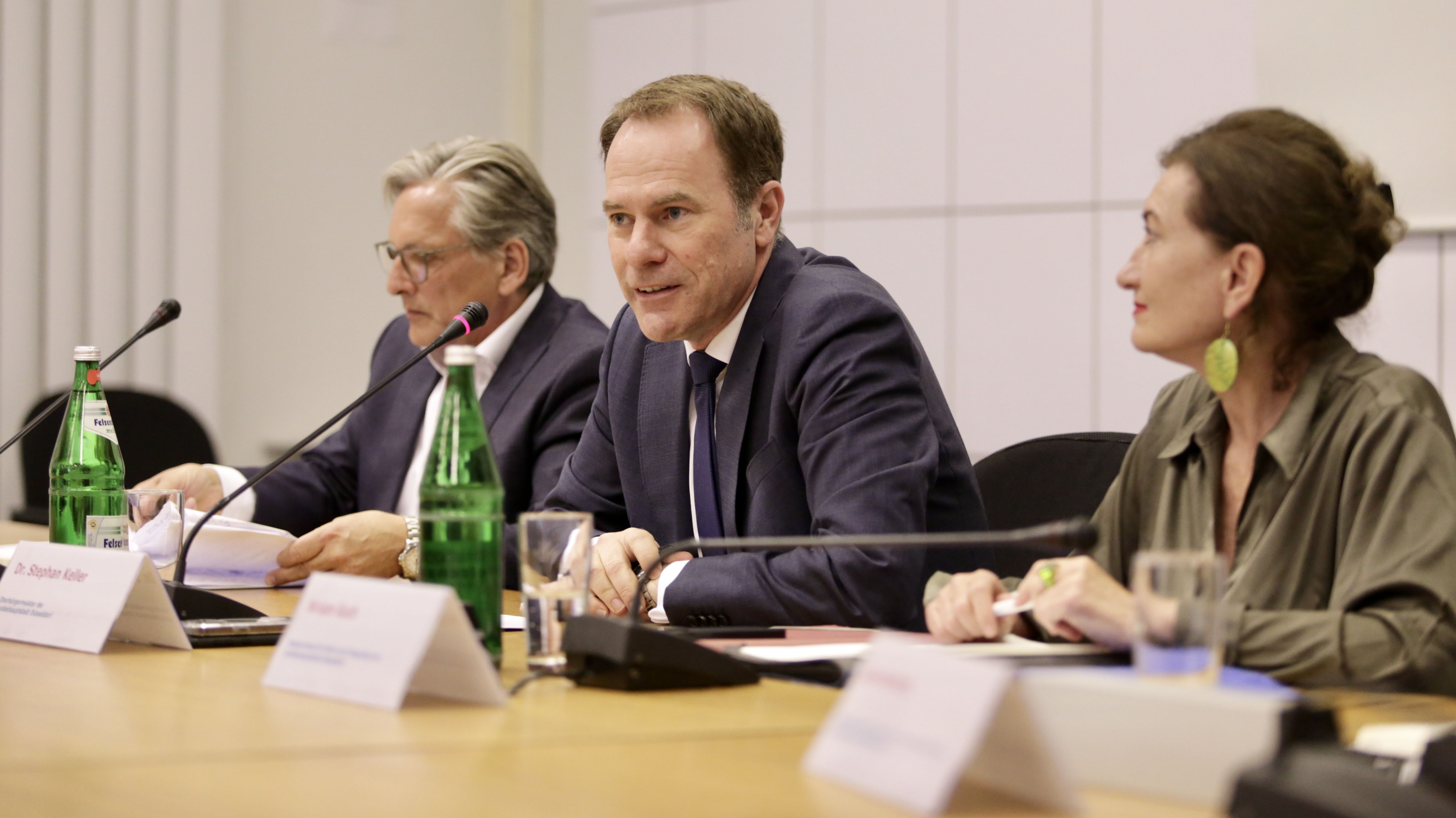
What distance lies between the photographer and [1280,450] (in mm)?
1613

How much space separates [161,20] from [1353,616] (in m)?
4.04

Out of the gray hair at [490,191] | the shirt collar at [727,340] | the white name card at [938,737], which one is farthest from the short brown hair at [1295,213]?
the gray hair at [490,191]

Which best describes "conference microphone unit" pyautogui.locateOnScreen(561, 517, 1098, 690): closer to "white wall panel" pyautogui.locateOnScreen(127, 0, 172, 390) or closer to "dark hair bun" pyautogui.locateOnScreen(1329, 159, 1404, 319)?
"dark hair bun" pyautogui.locateOnScreen(1329, 159, 1404, 319)

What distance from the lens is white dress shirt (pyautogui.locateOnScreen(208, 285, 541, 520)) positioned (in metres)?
2.78

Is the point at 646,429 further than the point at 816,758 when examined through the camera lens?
Yes

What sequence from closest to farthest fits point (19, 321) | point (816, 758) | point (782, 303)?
1. point (816, 758)
2. point (782, 303)
3. point (19, 321)

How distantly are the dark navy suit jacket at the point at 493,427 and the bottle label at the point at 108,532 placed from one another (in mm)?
632

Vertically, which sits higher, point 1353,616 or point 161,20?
point 161,20

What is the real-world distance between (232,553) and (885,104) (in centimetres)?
263

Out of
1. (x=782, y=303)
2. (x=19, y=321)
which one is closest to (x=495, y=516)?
(x=782, y=303)

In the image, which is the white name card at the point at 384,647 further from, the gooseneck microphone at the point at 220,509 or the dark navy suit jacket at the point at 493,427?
the dark navy suit jacket at the point at 493,427

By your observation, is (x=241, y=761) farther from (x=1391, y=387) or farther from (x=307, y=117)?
(x=307, y=117)

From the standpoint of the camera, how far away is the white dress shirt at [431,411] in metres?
2.78

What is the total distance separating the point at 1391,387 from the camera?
1.58 meters
